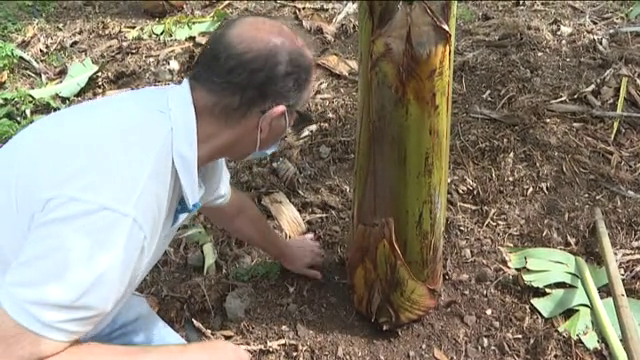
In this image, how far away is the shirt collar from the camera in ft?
4.78

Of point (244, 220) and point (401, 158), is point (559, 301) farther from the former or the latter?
point (244, 220)

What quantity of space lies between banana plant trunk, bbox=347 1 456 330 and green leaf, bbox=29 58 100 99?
1476mm

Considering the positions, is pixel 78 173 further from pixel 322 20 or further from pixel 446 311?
pixel 322 20

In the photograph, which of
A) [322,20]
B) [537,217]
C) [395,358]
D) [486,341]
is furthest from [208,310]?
[322,20]

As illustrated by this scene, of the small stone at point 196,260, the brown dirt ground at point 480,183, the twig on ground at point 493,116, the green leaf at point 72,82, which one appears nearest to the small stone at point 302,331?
the brown dirt ground at point 480,183

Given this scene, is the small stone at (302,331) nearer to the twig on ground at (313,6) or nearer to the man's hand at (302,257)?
the man's hand at (302,257)

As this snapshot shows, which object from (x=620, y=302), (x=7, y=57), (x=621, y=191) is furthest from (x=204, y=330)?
(x=7, y=57)

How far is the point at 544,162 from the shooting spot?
2.40 m

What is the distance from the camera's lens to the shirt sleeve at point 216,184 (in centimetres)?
170

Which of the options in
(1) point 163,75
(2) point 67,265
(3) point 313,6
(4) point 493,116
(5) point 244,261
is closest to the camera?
(2) point 67,265

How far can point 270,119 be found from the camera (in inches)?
57.9

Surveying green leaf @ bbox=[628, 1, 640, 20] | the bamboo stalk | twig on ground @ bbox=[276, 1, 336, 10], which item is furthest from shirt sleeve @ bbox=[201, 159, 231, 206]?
green leaf @ bbox=[628, 1, 640, 20]

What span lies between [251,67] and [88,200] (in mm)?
368

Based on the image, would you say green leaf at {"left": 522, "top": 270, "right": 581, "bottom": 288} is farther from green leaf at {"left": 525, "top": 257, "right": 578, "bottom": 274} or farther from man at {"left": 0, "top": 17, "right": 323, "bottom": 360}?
man at {"left": 0, "top": 17, "right": 323, "bottom": 360}
